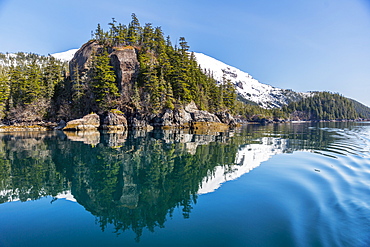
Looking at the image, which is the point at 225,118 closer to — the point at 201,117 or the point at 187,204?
the point at 201,117

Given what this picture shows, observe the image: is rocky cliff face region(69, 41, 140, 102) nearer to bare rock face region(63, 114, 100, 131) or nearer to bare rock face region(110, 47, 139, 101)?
bare rock face region(110, 47, 139, 101)

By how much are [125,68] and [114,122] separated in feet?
70.2

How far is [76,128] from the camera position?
58.1m

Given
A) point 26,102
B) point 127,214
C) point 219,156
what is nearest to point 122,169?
point 127,214

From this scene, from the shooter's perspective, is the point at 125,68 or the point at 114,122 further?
the point at 125,68

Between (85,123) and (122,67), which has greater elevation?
(122,67)

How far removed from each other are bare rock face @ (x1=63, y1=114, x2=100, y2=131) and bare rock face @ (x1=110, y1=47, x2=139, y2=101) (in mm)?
11832

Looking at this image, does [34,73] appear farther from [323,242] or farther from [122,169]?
[323,242]

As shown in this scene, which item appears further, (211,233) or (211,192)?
(211,192)

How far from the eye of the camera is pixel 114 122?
2431 inches

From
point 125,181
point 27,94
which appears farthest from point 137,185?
point 27,94

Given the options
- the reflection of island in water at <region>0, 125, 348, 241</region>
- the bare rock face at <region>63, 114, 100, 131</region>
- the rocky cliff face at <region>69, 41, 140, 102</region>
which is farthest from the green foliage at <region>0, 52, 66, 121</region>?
the reflection of island in water at <region>0, 125, 348, 241</region>

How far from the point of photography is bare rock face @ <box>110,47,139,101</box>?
227 ft

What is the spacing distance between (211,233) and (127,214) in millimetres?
3819
